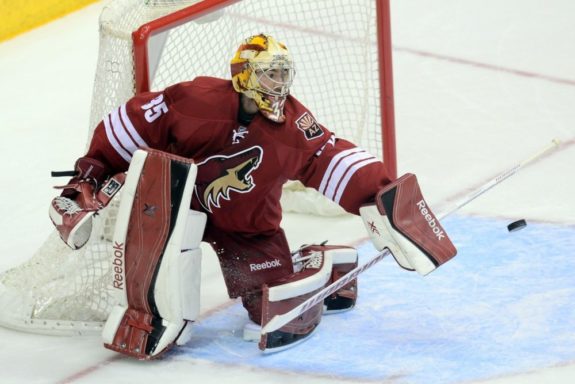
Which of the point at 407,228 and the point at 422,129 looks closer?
the point at 407,228

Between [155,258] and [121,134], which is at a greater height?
[121,134]

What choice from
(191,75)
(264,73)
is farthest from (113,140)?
(191,75)

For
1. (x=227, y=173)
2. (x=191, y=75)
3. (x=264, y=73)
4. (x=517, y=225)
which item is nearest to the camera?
(x=264, y=73)

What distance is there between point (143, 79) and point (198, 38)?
68cm

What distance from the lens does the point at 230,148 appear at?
13.5ft

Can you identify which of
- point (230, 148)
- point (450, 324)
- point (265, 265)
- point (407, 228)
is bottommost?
point (450, 324)

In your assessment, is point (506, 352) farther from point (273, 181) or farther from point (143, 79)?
point (143, 79)

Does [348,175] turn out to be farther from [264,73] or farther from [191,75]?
[191,75]

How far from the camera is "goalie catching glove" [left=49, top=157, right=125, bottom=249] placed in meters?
4.00

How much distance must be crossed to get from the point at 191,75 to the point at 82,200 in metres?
0.93

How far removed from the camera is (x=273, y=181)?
4.16 metres

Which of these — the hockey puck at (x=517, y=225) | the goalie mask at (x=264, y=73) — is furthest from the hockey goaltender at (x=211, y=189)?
the hockey puck at (x=517, y=225)

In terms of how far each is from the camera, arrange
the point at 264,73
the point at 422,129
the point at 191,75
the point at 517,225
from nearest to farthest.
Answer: the point at 264,73
the point at 517,225
the point at 191,75
the point at 422,129

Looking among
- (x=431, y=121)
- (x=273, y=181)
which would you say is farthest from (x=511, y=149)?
(x=273, y=181)
